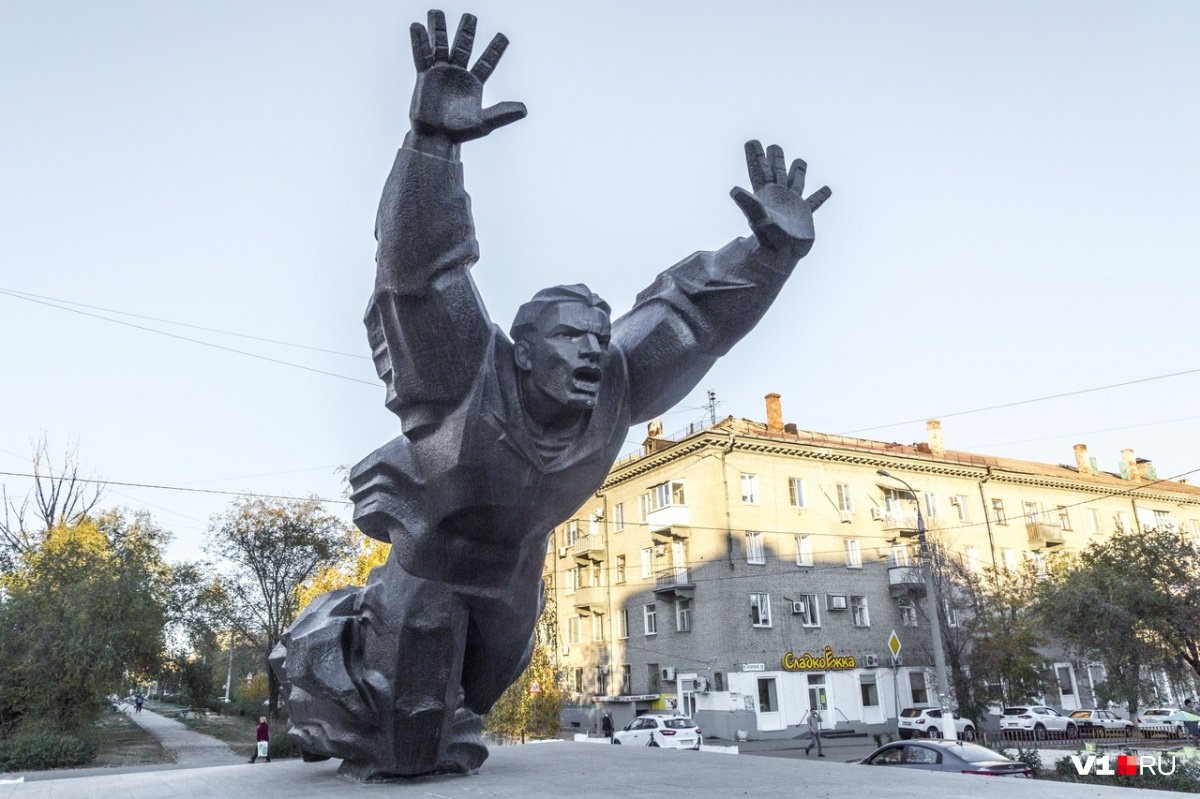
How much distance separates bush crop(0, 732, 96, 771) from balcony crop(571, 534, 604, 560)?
66.1 feet

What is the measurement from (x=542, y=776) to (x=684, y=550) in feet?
84.0

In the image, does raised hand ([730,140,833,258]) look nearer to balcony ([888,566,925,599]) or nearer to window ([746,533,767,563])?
window ([746,533,767,563])

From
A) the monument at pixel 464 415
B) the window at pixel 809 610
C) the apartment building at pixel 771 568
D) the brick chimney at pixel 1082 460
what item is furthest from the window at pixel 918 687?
the monument at pixel 464 415

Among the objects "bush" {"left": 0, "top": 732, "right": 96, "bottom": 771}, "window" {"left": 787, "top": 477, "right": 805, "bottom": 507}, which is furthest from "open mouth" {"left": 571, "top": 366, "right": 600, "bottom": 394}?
"window" {"left": 787, "top": 477, "right": 805, "bottom": 507}

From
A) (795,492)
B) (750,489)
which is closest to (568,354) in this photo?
(750,489)

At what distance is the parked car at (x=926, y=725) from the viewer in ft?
89.1

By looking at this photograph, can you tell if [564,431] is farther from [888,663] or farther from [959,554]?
[959,554]

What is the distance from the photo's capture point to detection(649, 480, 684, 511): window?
111ft

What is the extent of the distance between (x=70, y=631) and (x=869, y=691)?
26028 millimetres

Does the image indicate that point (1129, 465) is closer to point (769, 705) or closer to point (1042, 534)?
point (1042, 534)

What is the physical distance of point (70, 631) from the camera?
74.7 feet

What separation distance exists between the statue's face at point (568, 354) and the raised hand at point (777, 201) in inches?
56.2

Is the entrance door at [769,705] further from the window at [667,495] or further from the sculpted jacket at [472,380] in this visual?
the sculpted jacket at [472,380]

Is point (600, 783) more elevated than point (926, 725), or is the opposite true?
point (600, 783)
